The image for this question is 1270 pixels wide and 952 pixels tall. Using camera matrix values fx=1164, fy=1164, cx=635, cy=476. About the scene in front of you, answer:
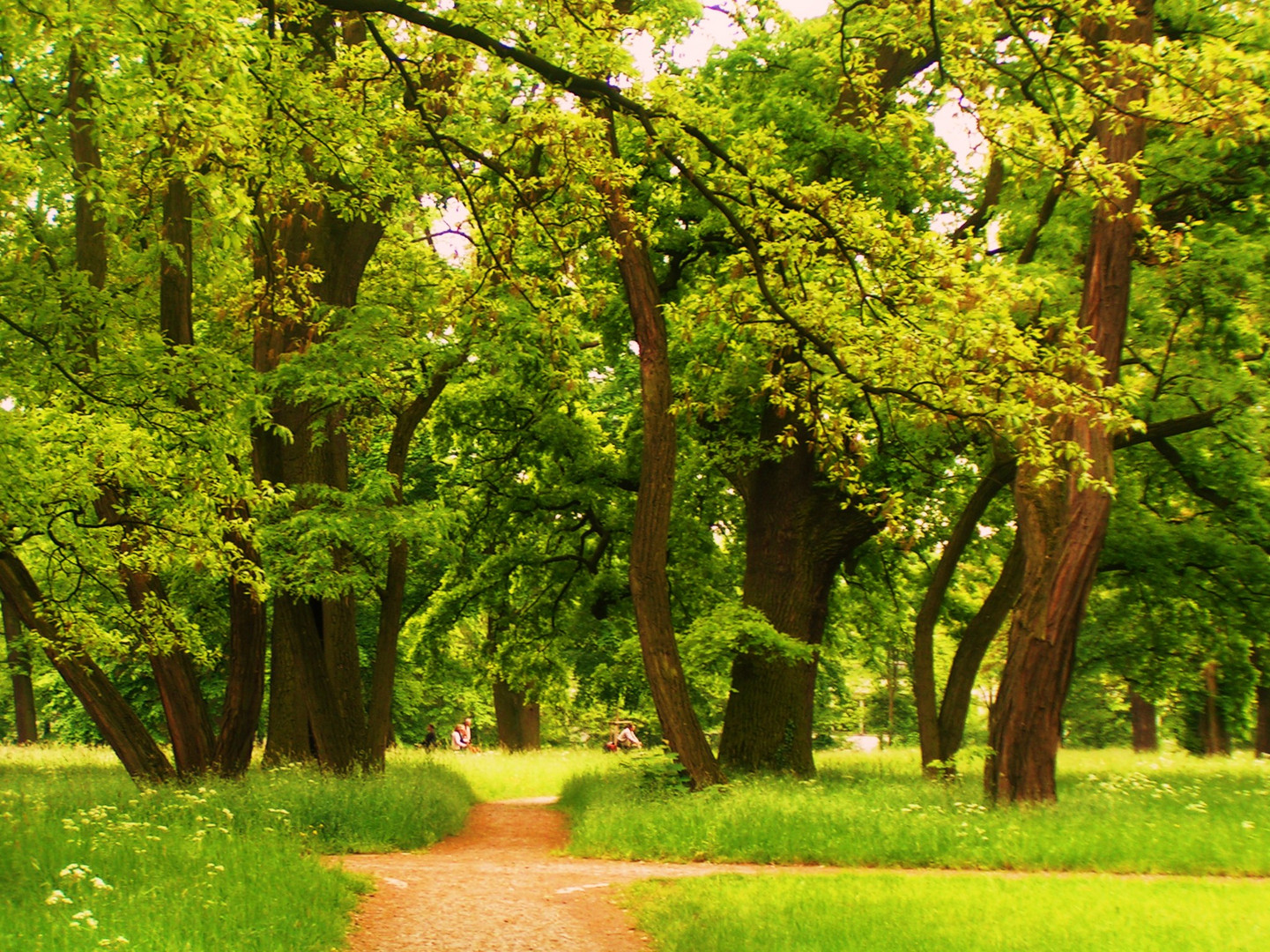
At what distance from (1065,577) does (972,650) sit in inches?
208

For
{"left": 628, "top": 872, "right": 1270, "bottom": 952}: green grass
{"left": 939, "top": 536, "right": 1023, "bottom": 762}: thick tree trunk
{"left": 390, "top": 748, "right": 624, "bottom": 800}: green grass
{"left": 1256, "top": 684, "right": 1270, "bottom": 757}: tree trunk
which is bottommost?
{"left": 390, "top": 748, "right": 624, "bottom": 800}: green grass

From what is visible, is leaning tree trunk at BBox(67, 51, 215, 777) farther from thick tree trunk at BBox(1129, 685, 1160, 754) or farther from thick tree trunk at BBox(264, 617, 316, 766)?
thick tree trunk at BBox(1129, 685, 1160, 754)

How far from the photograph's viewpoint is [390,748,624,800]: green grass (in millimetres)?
22531

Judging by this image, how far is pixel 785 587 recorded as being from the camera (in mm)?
17656

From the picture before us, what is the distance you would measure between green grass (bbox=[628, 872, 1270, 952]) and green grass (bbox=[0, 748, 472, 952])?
2.59 m

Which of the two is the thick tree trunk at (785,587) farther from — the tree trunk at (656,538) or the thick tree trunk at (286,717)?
the thick tree trunk at (286,717)

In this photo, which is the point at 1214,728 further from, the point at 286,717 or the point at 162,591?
the point at 162,591

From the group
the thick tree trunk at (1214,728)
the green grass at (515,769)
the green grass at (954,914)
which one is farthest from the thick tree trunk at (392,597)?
the thick tree trunk at (1214,728)

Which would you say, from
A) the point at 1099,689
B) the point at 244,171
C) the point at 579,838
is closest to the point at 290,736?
the point at 579,838

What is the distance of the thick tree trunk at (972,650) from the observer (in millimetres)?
17828

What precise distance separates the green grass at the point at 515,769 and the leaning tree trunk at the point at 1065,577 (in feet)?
30.4

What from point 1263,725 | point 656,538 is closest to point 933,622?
point 656,538

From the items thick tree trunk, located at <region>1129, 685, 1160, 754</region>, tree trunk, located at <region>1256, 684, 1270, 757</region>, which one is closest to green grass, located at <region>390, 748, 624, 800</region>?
tree trunk, located at <region>1256, 684, 1270, 757</region>

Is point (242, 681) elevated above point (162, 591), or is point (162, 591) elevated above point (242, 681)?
point (162, 591)
